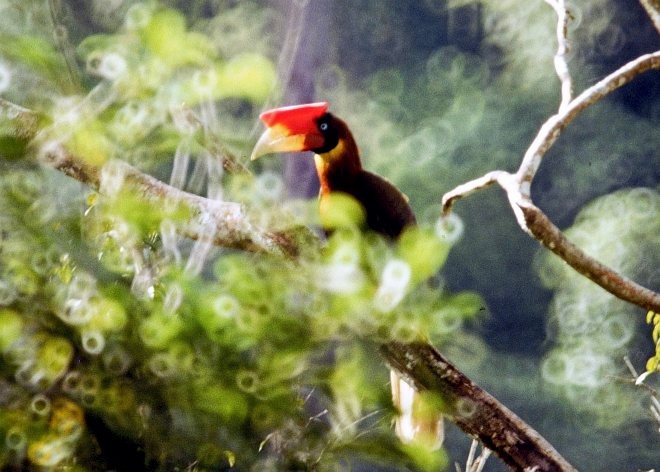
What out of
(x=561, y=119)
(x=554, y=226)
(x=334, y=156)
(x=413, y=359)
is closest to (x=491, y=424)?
(x=413, y=359)

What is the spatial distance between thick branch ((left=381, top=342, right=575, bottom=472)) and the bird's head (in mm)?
479

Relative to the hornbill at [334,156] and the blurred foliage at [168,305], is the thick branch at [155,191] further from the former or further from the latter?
the hornbill at [334,156]

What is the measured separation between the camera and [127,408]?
1.64ft

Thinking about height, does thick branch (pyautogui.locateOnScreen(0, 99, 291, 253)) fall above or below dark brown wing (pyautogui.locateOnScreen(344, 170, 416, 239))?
above

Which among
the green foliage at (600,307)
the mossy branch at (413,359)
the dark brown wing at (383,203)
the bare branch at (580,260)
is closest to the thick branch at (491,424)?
the mossy branch at (413,359)

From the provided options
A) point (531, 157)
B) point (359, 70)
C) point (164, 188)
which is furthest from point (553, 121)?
point (164, 188)

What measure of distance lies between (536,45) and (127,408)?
50.1 inches

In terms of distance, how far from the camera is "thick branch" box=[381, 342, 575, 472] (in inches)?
37.9

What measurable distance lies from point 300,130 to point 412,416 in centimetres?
86

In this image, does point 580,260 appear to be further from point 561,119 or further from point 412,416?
point 412,416

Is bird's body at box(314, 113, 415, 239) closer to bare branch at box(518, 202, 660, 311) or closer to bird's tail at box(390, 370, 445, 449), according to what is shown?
bare branch at box(518, 202, 660, 311)

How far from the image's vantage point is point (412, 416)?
1.83 ft

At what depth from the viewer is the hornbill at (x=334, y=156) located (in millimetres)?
1301

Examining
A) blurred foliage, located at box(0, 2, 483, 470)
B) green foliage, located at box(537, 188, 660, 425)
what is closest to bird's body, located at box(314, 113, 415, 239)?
green foliage, located at box(537, 188, 660, 425)
